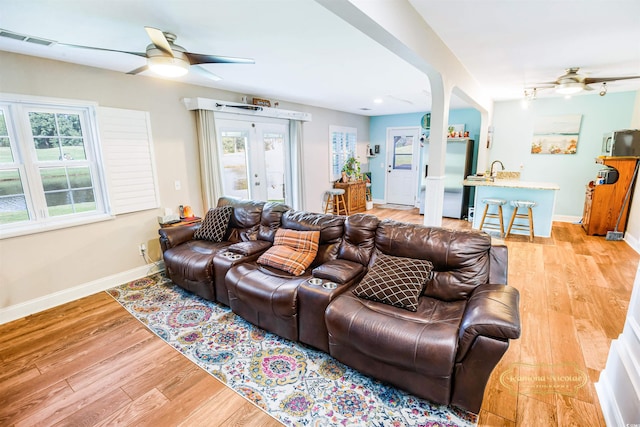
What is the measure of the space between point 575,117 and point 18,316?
28.7 ft

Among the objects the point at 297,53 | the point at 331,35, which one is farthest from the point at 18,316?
the point at 331,35

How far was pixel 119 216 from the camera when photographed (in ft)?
11.4

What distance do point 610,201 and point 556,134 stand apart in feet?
5.60

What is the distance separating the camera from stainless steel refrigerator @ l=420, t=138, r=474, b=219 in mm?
6266

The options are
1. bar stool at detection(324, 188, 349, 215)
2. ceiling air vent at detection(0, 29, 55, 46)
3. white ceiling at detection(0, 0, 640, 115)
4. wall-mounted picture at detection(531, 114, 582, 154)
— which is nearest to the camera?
white ceiling at detection(0, 0, 640, 115)

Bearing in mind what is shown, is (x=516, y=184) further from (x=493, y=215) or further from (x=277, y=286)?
(x=277, y=286)

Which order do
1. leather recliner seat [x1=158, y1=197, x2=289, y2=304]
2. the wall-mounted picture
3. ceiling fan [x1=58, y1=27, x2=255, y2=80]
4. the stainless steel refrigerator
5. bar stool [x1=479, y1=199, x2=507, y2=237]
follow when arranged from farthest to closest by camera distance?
the stainless steel refrigerator < the wall-mounted picture < bar stool [x1=479, y1=199, x2=507, y2=237] < leather recliner seat [x1=158, y1=197, x2=289, y2=304] < ceiling fan [x1=58, y1=27, x2=255, y2=80]

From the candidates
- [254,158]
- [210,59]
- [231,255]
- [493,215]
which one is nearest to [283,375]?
[231,255]

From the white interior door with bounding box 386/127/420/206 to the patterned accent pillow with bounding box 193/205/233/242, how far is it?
5549mm

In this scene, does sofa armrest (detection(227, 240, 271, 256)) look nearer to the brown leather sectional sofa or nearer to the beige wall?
the brown leather sectional sofa

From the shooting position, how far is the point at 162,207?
387 cm

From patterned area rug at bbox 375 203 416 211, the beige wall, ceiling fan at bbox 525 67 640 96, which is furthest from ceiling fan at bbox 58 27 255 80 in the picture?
patterned area rug at bbox 375 203 416 211

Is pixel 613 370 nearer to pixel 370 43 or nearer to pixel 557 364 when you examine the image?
pixel 557 364

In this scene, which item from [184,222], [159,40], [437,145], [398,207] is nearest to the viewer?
[159,40]
